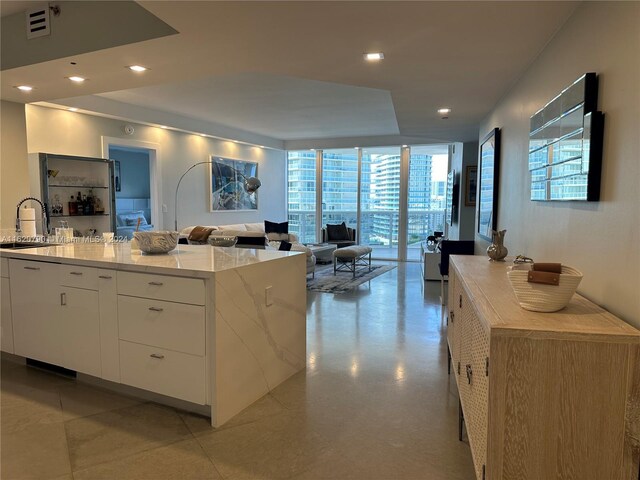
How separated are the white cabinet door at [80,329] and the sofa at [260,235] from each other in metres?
2.31

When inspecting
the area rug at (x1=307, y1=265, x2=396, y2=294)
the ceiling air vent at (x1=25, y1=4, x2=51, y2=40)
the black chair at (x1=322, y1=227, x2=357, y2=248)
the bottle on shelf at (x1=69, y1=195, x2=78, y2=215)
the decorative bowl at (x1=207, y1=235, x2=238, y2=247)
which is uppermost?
the ceiling air vent at (x1=25, y1=4, x2=51, y2=40)

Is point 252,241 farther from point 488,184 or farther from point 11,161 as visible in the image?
point 488,184

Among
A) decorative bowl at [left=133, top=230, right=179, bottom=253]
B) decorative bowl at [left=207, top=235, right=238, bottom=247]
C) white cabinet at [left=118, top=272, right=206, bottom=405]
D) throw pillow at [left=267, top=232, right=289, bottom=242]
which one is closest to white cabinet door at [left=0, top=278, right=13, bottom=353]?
decorative bowl at [left=133, top=230, right=179, bottom=253]

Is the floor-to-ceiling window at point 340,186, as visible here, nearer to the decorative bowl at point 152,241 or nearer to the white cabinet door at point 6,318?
the decorative bowl at point 152,241

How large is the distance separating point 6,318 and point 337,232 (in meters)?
6.74

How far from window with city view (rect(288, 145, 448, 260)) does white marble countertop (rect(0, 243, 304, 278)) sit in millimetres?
6884

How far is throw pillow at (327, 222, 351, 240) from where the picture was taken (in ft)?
30.4

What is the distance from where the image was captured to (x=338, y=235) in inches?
367

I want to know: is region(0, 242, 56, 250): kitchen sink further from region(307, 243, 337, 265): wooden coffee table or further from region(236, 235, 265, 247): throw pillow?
region(307, 243, 337, 265): wooden coffee table

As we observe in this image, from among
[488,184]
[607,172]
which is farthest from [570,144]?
[488,184]

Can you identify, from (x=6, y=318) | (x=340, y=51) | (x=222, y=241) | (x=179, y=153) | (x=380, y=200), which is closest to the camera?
(x=340, y=51)

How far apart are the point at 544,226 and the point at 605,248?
851 millimetres

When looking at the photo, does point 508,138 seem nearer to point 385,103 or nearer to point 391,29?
point 391,29

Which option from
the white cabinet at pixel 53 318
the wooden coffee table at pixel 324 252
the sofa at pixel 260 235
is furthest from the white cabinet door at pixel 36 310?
the wooden coffee table at pixel 324 252
